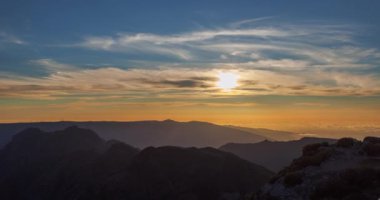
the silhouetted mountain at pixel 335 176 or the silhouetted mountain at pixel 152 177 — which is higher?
the silhouetted mountain at pixel 335 176

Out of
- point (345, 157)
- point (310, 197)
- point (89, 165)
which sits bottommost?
point (89, 165)

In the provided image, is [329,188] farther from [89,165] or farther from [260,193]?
[89,165]

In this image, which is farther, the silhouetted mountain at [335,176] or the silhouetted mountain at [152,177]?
the silhouetted mountain at [152,177]

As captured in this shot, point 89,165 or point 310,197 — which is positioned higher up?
point 310,197

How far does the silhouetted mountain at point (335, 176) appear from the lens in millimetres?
28562

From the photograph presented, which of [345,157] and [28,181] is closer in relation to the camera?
[345,157]

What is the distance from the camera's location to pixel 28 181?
17425cm

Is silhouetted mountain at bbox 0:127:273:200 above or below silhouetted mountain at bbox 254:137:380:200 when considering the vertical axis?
below

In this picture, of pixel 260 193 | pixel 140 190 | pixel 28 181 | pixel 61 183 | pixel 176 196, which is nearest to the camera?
pixel 260 193

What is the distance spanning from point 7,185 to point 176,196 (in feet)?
352

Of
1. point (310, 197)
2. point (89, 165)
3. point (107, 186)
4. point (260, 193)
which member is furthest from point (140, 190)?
point (310, 197)

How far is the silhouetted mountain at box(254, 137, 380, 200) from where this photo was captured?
28.6m

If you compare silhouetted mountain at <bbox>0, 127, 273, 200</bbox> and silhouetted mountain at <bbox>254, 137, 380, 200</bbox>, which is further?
silhouetted mountain at <bbox>0, 127, 273, 200</bbox>

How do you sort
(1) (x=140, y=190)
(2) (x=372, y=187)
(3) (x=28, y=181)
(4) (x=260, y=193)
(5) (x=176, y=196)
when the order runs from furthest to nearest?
(3) (x=28, y=181)
(1) (x=140, y=190)
(5) (x=176, y=196)
(4) (x=260, y=193)
(2) (x=372, y=187)
